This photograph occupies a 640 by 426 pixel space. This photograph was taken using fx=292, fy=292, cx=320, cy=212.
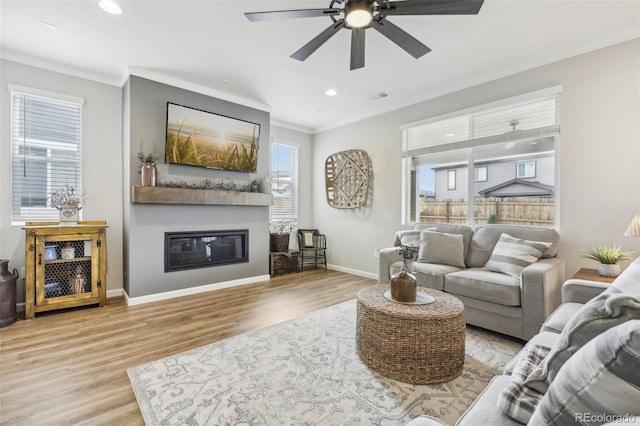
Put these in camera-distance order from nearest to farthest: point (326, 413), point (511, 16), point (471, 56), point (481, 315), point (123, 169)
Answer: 1. point (326, 413)
2. point (511, 16)
3. point (481, 315)
4. point (471, 56)
5. point (123, 169)

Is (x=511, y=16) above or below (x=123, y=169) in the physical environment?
above

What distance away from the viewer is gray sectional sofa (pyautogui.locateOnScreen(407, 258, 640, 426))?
63 centimetres

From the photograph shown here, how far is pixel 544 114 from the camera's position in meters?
3.37

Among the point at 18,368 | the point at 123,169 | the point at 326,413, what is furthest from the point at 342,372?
the point at 123,169

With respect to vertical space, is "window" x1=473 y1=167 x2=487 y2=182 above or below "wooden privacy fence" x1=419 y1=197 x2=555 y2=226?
above

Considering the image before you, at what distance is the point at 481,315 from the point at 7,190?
5313mm

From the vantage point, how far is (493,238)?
135 inches

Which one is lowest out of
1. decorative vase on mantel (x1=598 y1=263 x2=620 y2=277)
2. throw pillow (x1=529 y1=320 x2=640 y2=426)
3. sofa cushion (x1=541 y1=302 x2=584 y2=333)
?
sofa cushion (x1=541 y1=302 x2=584 y2=333)

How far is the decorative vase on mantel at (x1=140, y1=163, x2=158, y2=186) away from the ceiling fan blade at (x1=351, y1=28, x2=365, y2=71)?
9.11 ft

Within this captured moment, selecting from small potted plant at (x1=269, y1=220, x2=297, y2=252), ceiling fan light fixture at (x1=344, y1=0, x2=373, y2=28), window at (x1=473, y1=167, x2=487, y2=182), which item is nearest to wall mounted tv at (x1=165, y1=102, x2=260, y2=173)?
small potted plant at (x1=269, y1=220, x2=297, y2=252)

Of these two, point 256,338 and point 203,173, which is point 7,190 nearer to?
point 203,173

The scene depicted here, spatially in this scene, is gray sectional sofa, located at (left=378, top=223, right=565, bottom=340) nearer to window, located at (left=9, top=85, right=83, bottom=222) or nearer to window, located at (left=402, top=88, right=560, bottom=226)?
window, located at (left=402, top=88, right=560, bottom=226)

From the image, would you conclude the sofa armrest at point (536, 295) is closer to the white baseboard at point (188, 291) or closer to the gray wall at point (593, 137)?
the gray wall at point (593, 137)

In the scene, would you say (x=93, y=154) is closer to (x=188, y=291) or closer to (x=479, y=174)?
(x=188, y=291)
